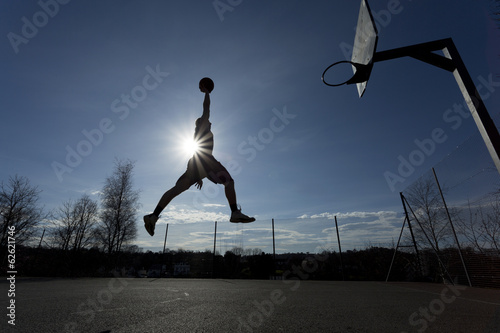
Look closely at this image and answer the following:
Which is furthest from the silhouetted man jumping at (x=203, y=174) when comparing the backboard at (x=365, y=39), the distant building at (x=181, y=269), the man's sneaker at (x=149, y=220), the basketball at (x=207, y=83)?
the distant building at (x=181, y=269)

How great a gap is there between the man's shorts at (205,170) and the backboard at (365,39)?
2421 millimetres

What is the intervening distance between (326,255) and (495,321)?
29.7ft

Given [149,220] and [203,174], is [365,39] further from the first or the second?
[149,220]

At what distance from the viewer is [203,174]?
128 inches

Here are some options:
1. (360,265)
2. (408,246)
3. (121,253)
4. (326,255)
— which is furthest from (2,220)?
(408,246)

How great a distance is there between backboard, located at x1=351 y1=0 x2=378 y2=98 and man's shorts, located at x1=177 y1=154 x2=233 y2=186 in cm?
242

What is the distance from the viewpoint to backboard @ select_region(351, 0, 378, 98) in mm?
2973

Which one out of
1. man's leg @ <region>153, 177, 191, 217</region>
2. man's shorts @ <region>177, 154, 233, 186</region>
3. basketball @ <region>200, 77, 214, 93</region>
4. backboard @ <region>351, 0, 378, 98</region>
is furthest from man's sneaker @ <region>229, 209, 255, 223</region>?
backboard @ <region>351, 0, 378, 98</region>

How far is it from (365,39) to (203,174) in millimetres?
2994

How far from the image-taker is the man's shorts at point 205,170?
323cm

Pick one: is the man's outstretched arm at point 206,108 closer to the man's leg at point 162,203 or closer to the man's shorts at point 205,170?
the man's shorts at point 205,170

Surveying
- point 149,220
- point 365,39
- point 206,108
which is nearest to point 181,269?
point 149,220

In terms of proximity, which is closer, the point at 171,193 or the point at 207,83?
the point at 171,193

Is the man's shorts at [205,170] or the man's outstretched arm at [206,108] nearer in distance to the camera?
the man's shorts at [205,170]
